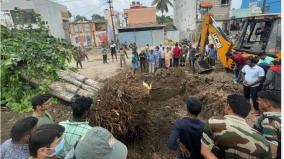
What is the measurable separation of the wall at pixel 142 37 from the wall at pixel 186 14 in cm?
374

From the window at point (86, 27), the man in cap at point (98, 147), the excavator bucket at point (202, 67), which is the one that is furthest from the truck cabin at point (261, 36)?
the window at point (86, 27)

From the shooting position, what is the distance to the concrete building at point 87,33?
3012 cm

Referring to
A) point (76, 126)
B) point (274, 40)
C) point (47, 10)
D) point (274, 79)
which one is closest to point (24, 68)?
point (76, 126)

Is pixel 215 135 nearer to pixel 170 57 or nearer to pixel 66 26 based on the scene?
pixel 170 57

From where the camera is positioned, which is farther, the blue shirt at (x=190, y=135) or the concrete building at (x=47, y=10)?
the concrete building at (x=47, y=10)

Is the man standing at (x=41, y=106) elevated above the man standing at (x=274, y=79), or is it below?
above

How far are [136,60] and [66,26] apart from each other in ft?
75.4

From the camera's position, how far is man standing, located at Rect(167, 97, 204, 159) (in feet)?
8.62

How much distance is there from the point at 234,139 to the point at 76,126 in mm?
1637

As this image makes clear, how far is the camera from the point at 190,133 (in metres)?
2.63

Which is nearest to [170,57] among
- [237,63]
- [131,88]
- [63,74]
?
[237,63]

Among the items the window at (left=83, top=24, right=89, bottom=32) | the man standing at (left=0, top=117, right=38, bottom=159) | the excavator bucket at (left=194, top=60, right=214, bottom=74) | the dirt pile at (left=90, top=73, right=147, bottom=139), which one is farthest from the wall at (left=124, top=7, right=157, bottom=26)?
the man standing at (left=0, top=117, right=38, bottom=159)

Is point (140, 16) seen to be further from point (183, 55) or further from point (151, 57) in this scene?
point (151, 57)

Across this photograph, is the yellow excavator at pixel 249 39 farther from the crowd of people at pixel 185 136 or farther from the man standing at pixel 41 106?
the man standing at pixel 41 106
